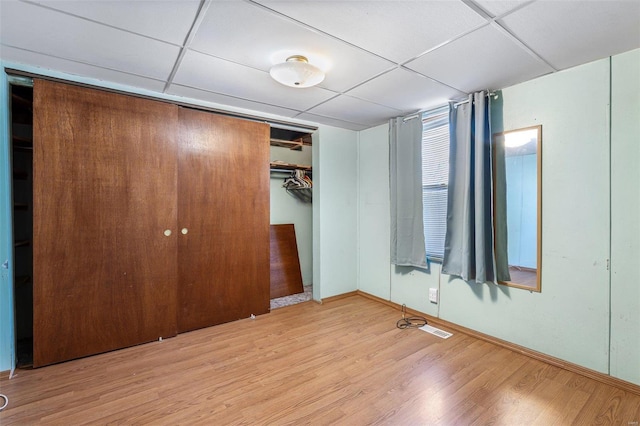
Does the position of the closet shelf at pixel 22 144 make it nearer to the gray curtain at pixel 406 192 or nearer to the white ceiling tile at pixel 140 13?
the white ceiling tile at pixel 140 13

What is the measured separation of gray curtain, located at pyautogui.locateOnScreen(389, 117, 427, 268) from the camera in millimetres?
3248

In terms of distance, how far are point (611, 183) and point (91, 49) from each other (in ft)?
12.3

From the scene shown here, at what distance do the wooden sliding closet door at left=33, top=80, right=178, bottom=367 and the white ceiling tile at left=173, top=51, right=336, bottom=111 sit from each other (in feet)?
1.78

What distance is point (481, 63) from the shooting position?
6.91 ft

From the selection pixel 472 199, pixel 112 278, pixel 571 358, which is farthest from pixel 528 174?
pixel 112 278

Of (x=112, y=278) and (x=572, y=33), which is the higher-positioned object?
(x=572, y=33)

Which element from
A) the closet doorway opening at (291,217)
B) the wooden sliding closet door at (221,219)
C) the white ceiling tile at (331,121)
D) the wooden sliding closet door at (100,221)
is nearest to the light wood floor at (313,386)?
the wooden sliding closet door at (100,221)

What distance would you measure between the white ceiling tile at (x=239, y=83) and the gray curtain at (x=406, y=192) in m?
1.10

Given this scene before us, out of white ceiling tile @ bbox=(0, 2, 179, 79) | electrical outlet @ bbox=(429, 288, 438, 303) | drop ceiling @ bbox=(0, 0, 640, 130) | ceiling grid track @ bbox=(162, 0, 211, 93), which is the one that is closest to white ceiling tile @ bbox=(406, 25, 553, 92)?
drop ceiling @ bbox=(0, 0, 640, 130)

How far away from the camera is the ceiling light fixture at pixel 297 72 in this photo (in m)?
1.92

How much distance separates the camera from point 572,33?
5.67 ft

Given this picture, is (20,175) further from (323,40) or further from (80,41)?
(323,40)

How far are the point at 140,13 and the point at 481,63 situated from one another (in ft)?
7.42

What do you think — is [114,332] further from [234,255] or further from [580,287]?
[580,287]
